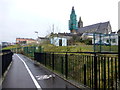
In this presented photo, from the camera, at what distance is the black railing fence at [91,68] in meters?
4.25

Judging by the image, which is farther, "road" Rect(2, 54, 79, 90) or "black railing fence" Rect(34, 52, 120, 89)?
"road" Rect(2, 54, 79, 90)

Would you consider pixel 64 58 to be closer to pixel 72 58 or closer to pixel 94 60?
pixel 72 58

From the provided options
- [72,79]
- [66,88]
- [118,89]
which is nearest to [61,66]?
[72,79]

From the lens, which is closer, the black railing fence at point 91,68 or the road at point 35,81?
the black railing fence at point 91,68

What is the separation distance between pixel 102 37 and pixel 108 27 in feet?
157

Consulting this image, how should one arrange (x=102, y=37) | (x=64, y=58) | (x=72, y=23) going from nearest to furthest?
1. (x=64, y=58)
2. (x=102, y=37)
3. (x=72, y=23)

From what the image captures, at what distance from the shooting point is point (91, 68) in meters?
5.07

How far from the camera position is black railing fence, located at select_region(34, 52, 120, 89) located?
4252mm

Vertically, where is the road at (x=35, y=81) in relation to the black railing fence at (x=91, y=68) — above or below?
below

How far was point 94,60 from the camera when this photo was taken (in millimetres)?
4602

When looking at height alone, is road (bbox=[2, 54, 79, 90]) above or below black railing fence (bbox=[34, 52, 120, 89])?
below

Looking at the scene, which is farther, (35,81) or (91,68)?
(35,81)

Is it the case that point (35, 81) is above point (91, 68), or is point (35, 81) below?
below

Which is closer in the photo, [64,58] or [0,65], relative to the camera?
[0,65]
